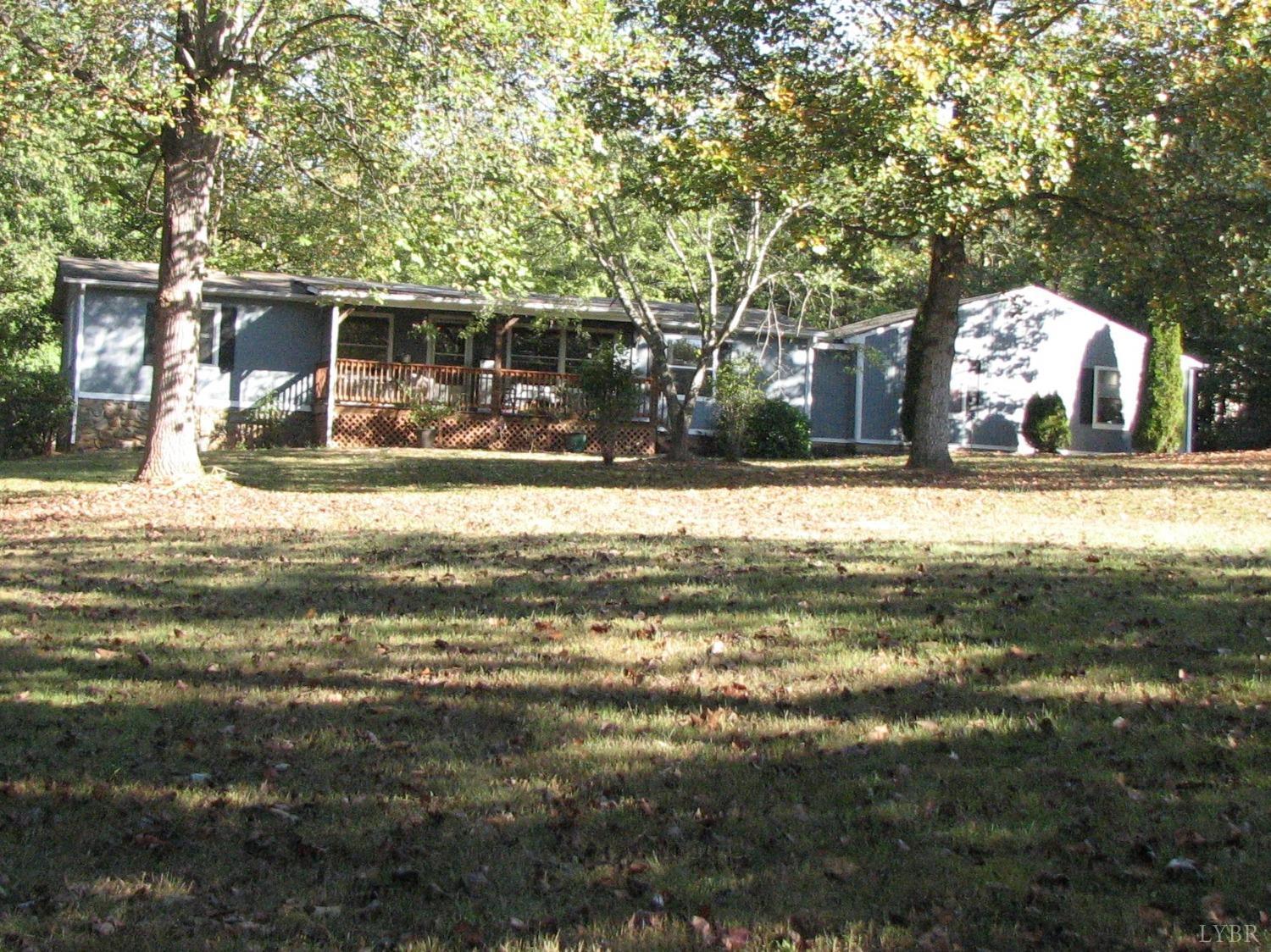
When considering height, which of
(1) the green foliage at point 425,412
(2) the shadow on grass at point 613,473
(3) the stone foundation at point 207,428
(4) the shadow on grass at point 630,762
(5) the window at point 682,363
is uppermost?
(5) the window at point 682,363

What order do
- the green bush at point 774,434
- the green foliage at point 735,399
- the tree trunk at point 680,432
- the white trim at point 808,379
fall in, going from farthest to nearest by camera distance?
the white trim at point 808,379 → the green bush at point 774,434 → the green foliage at point 735,399 → the tree trunk at point 680,432

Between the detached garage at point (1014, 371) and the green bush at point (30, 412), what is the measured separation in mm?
16322

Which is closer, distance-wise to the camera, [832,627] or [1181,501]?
[832,627]

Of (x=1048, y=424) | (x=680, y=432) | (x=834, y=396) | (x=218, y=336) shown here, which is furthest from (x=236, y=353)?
(x=1048, y=424)

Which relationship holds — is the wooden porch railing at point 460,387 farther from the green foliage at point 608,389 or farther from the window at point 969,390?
the window at point 969,390

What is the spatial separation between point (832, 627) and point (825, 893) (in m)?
3.34

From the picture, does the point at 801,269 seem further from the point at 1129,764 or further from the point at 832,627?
the point at 1129,764

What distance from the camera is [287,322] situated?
25.8m

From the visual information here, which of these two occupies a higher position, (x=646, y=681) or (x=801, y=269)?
(x=801, y=269)

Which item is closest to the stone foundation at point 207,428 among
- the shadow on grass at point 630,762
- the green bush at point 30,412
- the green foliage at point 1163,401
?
the green bush at point 30,412

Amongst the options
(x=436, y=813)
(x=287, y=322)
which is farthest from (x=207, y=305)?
(x=436, y=813)

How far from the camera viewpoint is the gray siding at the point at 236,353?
961 inches

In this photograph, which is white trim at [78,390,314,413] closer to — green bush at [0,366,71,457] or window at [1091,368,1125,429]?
green bush at [0,366,71,457]

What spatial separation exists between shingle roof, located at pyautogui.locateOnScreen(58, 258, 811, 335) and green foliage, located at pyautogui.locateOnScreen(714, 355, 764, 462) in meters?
1.13
